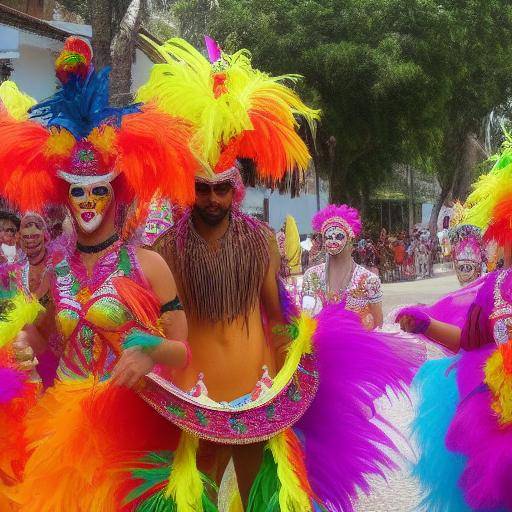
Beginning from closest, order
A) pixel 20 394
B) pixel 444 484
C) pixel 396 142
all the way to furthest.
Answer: pixel 20 394
pixel 444 484
pixel 396 142

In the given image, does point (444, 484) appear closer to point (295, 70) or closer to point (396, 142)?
point (295, 70)

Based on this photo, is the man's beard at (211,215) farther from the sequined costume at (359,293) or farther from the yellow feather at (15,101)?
the sequined costume at (359,293)

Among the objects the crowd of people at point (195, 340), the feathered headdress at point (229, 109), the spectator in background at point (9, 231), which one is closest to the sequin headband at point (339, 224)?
the spectator in background at point (9, 231)

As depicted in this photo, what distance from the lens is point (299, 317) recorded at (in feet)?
14.4

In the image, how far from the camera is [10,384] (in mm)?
4004

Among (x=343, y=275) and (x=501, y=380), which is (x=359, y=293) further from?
(x=501, y=380)

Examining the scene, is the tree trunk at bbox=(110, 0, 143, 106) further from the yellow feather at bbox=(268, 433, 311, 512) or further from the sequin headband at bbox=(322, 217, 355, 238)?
the yellow feather at bbox=(268, 433, 311, 512)

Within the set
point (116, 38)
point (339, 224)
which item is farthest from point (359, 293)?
point (116, 38)

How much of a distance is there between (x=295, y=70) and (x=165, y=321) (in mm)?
23324

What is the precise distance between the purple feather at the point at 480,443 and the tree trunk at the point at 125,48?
26.1 ft

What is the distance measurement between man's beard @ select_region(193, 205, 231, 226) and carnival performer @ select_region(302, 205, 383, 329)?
3.59 m

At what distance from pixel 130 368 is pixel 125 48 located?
9.29 meters

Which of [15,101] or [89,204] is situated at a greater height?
Result: [15,101]

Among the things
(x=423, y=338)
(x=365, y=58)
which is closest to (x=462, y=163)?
(x=365, y=58)
